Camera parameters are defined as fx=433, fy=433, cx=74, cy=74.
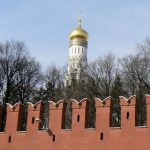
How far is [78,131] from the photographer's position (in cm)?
2067

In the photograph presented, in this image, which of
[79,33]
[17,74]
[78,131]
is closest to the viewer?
[78,131]

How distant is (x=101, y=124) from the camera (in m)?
20.1

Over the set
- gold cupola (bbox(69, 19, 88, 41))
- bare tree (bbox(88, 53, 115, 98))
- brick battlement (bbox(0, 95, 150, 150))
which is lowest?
brick battlement (bbox(0, 95, 150, 150))

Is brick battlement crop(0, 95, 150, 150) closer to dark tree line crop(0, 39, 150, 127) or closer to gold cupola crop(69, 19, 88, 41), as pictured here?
dark tree line crop(0, 39, 150, 127)

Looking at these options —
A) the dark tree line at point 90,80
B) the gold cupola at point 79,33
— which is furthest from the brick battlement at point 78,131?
the gold cupola at point 79,33

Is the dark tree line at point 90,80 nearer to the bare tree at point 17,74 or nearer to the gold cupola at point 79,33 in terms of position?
the bare tree at point 17,74

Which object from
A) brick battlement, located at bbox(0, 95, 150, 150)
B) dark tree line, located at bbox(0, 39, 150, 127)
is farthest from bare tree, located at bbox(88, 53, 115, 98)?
brick battlement, located at bbox(0, 95, 150, 150)

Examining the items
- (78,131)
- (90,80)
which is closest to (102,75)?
(90,80)

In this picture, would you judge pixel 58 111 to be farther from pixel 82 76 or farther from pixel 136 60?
pixel 82 76

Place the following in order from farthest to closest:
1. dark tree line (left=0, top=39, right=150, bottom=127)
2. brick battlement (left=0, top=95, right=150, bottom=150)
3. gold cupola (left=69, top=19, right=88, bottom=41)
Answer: gold cupola (left=69, top=19, right=88, bottom=41) < dark tree line (left=0, top=39, right=150, bottom=127) < brick battlement (left=0, top=95, right=150, bottom=150)

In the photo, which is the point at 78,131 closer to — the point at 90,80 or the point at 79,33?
the point at 90,80

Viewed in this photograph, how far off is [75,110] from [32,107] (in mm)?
2515

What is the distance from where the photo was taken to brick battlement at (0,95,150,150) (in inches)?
761

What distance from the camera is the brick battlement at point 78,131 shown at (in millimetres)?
19328
